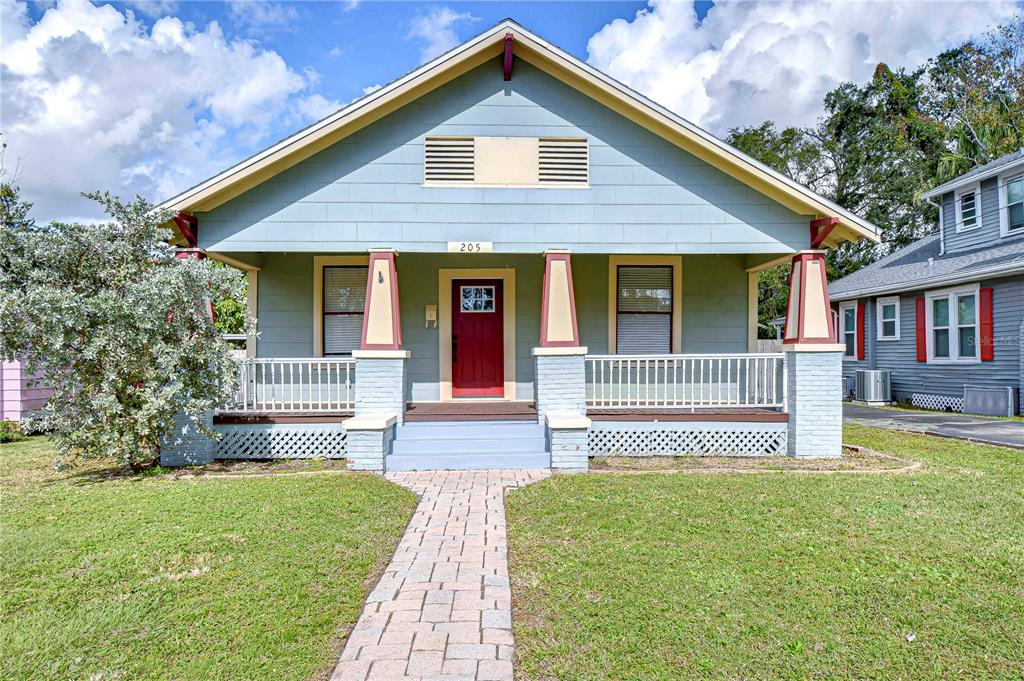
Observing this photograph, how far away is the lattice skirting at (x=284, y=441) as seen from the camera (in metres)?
8.09

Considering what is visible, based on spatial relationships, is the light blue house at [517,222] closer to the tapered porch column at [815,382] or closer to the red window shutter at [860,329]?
the tapered porch column at [815,382]

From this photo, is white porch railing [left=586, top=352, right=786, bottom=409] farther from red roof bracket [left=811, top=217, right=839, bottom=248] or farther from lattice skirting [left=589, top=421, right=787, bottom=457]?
red roof bracket [left=811, top=217, right=839, bottom=248]

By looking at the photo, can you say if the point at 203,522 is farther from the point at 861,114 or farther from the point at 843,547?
the point at 861,114

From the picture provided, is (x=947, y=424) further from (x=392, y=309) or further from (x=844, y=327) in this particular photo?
(x=392, y=309)

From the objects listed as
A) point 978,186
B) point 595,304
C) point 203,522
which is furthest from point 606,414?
point 978,186

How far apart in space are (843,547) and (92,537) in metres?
6.35

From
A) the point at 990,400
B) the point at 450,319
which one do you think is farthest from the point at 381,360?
the point at 990,400

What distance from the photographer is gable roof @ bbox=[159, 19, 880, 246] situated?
7.79m

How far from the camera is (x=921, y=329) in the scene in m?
15.2

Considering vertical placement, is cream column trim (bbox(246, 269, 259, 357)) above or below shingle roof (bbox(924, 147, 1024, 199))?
below

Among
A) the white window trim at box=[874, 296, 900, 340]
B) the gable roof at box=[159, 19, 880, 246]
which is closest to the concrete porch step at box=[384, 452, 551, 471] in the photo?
the gable roof at box=[159, 19, 880, 246]

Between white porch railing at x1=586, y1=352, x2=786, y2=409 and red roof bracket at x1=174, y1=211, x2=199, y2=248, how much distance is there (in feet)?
20.5

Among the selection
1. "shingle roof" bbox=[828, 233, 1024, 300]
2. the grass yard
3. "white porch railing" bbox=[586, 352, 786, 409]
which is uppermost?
"shingle roof" bbox=[828, 233, 1024, 300]

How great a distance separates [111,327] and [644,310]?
807 cm
